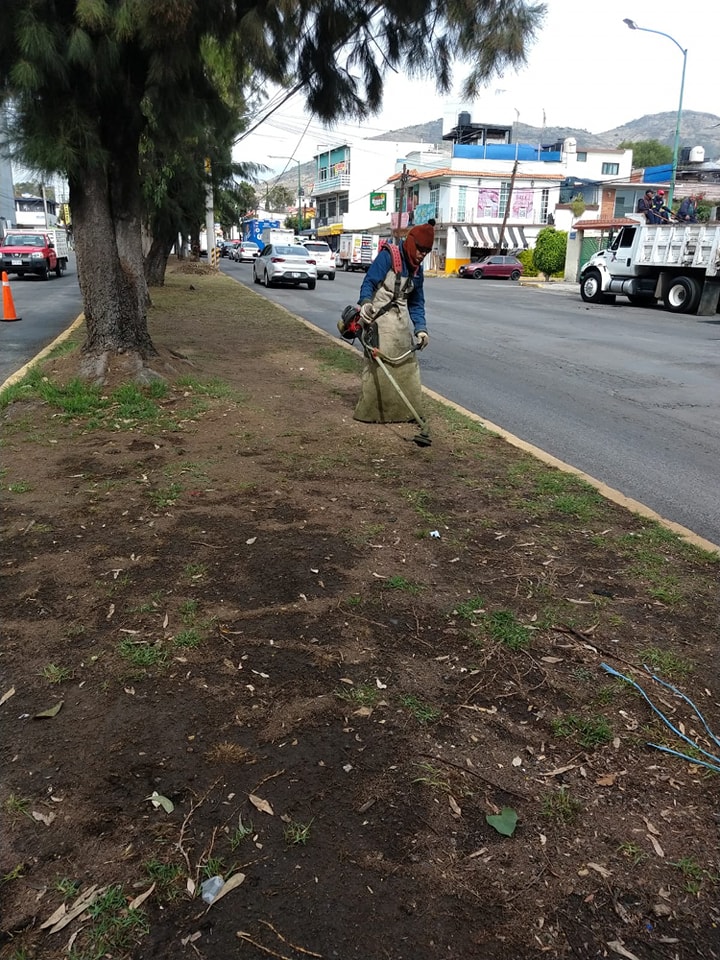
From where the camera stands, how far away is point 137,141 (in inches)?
318

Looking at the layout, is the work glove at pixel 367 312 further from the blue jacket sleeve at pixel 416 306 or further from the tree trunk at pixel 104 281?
the tree trunk at pixel 104 281

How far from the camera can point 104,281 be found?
321 inches

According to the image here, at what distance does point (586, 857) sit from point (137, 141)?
8016mm

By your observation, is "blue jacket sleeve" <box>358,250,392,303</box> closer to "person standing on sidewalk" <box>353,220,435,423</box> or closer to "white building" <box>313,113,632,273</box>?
"person standing on sidewalk" <box>353,220,435,423</box>

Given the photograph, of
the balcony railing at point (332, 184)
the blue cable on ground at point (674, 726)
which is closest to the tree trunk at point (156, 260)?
the blue cable on ground at point (674, 726)

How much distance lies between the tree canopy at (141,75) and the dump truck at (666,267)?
17059mm

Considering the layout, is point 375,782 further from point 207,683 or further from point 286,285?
point 286,285

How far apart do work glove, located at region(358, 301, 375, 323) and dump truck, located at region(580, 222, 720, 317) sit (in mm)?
18252

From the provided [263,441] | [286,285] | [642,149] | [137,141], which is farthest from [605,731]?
[642,149]

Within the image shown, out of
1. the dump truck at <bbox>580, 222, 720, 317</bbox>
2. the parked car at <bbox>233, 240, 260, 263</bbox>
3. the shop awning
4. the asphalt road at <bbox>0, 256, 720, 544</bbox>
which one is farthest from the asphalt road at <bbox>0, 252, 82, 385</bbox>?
the shop awning

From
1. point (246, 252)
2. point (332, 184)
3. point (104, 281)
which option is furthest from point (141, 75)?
point (332, 184)

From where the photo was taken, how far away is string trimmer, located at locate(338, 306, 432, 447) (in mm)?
6559

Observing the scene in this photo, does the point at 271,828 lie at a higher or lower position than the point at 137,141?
lower

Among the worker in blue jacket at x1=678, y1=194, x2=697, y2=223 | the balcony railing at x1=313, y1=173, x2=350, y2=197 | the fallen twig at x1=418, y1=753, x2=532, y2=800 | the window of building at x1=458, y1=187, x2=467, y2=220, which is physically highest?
the balcony railing at x1=313, y1=173, x2=350, y2=197
